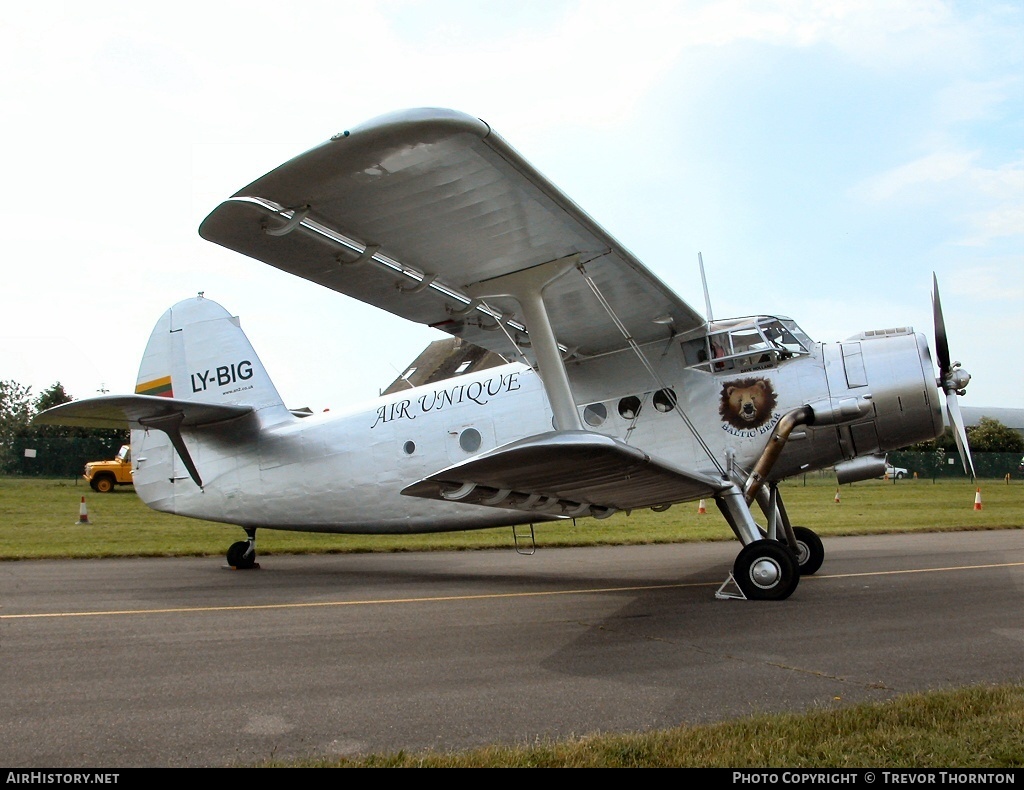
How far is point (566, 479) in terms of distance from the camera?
7.55 meters

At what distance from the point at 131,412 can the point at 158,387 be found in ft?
7.37

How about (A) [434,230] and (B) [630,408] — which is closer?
(A) [434,230]

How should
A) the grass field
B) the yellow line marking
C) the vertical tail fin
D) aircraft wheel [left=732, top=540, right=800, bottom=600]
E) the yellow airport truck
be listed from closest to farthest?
the yellow line marking, aircraft wheel [left=732, top=540, right=800, bottom=600], the vertical tail fin, the grass field, the yellow airport truck

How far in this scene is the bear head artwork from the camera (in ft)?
30.9

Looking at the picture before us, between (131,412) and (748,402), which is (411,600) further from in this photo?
(131,412)

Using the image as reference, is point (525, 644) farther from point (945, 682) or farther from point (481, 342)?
point (481, 342)

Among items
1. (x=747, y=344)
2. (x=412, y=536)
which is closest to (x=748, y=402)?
(x=747, y=344)

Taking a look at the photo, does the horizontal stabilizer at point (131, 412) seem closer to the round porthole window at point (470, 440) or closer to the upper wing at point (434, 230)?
the round porthole window at point (470, 440)

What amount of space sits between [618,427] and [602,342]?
1.10m

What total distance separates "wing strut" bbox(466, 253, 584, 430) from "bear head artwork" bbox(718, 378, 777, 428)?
2.24 metres

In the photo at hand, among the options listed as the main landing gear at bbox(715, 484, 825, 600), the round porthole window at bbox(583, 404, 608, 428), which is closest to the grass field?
the round porthole window at bbox(583, 404, 608, 428)

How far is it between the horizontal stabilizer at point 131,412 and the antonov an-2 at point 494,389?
0.05 m

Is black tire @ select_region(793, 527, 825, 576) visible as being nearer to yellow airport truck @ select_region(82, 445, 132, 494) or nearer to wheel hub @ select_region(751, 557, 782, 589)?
wheel hub @ select_region(751, 557, 782, 589)

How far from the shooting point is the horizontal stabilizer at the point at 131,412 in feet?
33.6
